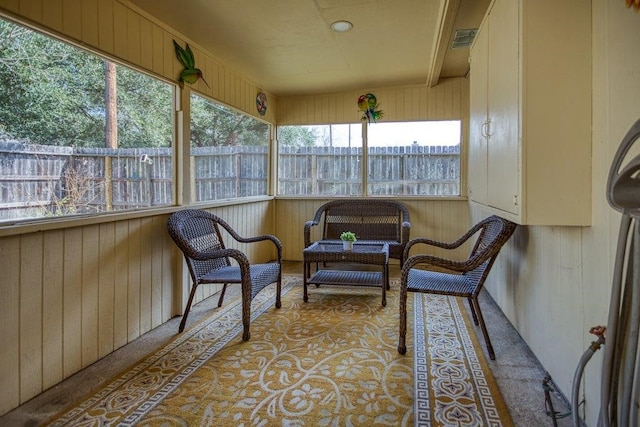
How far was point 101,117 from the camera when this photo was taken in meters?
2.33

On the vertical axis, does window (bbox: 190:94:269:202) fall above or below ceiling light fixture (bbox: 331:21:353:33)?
below

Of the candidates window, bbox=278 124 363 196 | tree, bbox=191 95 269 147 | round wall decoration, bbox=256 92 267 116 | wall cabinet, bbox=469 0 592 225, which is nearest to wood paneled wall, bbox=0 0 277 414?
tree, bbox=191 95 269 147

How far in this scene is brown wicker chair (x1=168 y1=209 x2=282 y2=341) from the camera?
8.30 feet

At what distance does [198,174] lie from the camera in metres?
3.37

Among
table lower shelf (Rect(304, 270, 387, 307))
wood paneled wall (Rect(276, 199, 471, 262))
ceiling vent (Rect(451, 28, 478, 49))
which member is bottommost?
table lower shelf (Rect(304, 270, 387, 307))

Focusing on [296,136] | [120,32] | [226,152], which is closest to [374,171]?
[296,136]

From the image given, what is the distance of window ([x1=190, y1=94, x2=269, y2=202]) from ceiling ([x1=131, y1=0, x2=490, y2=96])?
1.68 feet

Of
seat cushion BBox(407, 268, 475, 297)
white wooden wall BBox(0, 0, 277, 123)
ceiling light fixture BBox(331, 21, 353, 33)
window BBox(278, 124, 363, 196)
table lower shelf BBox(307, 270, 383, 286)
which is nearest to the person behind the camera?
white wooden wall BBox(0, 0, 277, 123)

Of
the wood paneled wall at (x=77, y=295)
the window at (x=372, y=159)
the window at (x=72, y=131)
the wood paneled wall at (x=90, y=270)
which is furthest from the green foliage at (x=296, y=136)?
the wood paneled wall at (x=77, y=295)

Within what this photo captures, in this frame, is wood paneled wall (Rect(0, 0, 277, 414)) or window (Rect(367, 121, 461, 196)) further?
window (Rect(367, 121, 461, 196))

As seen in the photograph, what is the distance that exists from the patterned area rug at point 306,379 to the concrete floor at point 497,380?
7 centimetres

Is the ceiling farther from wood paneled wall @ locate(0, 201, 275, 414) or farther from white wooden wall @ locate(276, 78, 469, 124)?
wood paneled wall @ locate(0, 201, 275, 414)

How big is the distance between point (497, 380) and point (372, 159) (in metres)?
3.38

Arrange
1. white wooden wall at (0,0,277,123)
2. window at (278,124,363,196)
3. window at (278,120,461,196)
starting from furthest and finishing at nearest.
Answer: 1. window at (278,124,363,196)
2. window at (278,120,461,196)
3. white wooden wall at (0,0,277,123)
